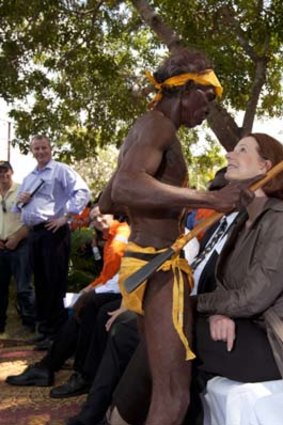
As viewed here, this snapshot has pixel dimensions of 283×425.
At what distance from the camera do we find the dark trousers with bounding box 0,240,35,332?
6.30 m

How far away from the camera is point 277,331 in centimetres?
257

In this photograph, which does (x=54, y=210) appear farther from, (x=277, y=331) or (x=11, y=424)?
(x=277, y=331)

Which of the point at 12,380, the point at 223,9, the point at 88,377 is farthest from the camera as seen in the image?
the point at 223,9

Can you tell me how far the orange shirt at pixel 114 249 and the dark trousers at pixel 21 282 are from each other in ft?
6.43

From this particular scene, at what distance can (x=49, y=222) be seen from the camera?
19.2ft

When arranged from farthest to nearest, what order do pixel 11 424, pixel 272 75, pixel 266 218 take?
1. pixel 272 75
2. pixel 11 424
3. pixel 266 218

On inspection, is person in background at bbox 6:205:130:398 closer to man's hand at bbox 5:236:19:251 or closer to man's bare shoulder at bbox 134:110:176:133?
man's bare shoulder at bbox 134:110:176:133

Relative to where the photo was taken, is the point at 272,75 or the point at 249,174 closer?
the point at 249,174

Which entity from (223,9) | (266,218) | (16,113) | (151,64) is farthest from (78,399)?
(151,64)

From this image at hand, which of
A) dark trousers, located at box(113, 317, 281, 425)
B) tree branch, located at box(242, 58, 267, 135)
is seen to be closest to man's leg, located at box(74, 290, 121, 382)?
dark trousers, located at box(113, 317, 281, 425)

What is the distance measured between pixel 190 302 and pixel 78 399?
1664mm

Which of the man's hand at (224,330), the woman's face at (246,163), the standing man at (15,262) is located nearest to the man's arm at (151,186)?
the woman's face at (246,163)

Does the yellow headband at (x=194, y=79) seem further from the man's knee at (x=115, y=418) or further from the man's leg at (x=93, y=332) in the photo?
the man's leg at (x=93, y=332)

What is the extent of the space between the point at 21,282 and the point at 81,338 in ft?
7.60
